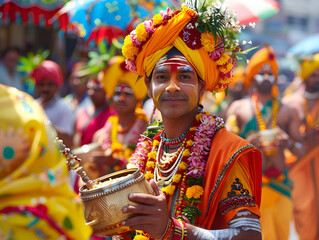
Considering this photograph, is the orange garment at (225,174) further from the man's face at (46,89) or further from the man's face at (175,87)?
the man's face at (46,89)

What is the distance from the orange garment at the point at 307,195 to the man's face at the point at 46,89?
3744 mm

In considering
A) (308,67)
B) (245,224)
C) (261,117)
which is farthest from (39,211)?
(308,67)

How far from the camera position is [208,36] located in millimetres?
3422

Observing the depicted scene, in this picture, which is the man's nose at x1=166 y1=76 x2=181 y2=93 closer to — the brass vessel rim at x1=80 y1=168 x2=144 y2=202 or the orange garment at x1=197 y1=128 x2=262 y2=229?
the orange garment at x1=197 y1=128 x2=262 y2=229

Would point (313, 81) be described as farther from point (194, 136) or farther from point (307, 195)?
point (194, 136)

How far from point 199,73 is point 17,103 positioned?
169 cm

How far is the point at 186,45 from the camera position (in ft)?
11.3

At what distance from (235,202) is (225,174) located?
158 mm

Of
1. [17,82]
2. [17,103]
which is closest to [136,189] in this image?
[17,103]

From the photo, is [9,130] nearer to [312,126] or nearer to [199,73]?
[199,73]

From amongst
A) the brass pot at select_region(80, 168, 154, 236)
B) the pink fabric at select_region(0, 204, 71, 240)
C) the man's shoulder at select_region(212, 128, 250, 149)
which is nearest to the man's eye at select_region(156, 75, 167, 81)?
the man's shoulder at select_region(212, 128, 250, 149)

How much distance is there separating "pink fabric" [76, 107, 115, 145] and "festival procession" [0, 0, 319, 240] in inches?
0.8

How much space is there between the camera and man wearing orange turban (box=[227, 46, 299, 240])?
6.71 metres

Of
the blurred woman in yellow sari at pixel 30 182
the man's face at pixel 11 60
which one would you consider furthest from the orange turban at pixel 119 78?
the man's face at pixel 11 60
